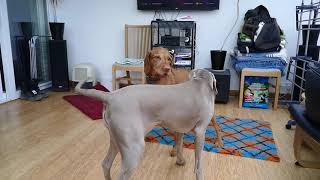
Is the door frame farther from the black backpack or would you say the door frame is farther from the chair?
the black backpack

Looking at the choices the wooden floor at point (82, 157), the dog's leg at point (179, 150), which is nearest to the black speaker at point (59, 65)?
the wooden floor at point (82, 157)

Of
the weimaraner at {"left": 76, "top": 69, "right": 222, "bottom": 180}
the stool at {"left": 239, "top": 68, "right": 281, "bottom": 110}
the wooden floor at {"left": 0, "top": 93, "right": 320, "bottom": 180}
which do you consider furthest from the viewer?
the stool at {"left": 239, "top": 68, "right": 281, "bottom": 110}

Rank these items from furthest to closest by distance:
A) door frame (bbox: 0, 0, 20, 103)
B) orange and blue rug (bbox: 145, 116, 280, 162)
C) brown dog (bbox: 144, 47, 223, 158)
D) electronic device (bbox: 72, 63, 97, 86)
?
electronic device (bbox: 72, 63, 97, 86), door frame (bbox: 0, 0, 20, 103), brown dog (bbox: 144, 47, 223, 158), orange and blue rug (bbox: 145, 116, 280, 162)

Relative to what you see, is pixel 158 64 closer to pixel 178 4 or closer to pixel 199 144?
pixel 199 144

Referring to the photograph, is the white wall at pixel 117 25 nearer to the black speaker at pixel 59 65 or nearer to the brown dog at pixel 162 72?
the black speaker at pixel 59 65

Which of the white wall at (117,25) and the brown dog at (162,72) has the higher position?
the white wall at (117,25)

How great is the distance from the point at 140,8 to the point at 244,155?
2.69 meters

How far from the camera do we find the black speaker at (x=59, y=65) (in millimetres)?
3865

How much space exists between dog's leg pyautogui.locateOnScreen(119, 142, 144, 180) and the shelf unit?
244 cm

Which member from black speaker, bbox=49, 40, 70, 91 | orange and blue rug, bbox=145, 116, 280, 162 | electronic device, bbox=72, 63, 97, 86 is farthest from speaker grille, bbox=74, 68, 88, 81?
orange and blue rug, bbox=145, 116, 280, 162

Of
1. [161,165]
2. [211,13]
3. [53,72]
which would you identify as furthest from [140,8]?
[161,165]

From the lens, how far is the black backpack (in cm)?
317

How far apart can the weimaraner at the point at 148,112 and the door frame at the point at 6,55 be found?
8.75 ft

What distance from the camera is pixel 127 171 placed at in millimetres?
1216
